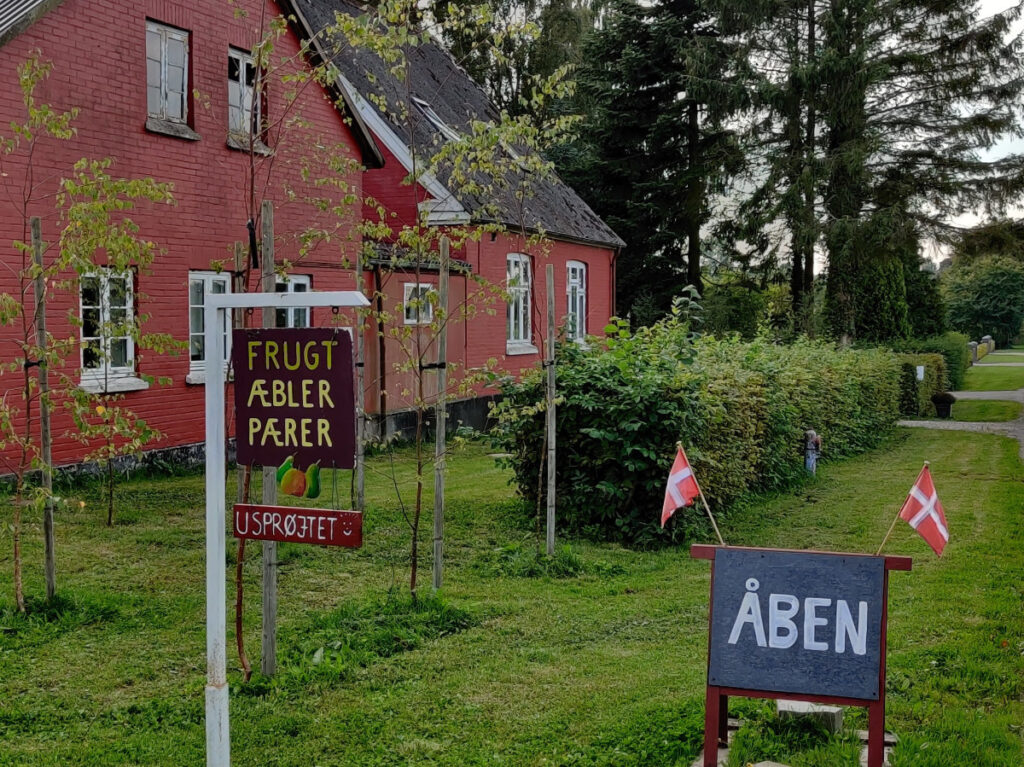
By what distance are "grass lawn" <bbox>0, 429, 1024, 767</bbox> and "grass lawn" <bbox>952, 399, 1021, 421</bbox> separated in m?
16.2

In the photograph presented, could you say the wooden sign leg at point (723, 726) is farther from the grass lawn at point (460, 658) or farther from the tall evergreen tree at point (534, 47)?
the tall evergreen tree at point (534, 47)

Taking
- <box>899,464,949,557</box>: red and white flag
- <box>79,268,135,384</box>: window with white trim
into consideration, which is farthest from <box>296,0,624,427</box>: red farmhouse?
<box>899,464,949,557</box>: red and white flag

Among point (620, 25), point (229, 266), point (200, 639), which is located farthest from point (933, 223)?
point (200, 639)

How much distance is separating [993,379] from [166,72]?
35.0 metres

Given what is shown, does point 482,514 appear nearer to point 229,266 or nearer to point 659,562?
point 659,562

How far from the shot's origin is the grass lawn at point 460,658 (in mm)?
4781

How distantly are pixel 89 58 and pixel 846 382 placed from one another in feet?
42.7

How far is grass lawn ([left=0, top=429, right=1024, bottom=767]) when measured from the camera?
4.78m

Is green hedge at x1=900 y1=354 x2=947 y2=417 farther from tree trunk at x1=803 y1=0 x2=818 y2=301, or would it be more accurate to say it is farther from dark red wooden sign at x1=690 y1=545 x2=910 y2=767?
dark red wooden sign at x1=690 y1=545 x2=910 y2=767

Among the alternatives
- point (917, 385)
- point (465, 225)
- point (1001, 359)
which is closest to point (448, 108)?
point (465, 225)

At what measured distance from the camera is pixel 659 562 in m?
9.05

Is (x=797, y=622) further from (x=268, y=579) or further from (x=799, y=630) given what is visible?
(x=268, y=579)

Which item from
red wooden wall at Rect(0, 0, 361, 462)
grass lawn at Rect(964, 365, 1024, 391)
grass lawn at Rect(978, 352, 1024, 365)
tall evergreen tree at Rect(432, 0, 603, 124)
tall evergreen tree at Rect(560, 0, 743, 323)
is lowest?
grass lawn at Rect(964, 365, 1024, 391)

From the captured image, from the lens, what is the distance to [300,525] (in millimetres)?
4168
